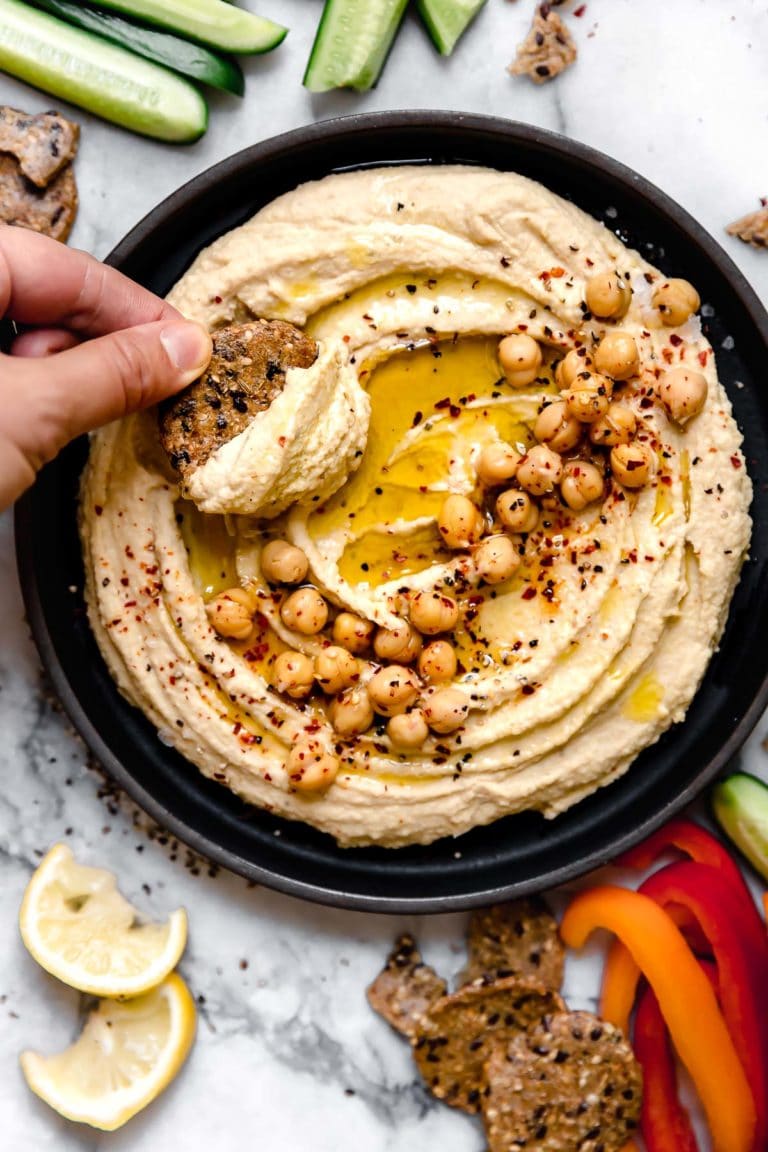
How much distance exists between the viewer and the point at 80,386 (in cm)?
306

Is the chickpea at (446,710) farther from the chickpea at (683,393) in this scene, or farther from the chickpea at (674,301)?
the chickpea at (674,301)

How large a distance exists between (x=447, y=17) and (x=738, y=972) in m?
3.35

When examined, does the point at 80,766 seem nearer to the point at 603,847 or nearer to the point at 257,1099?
the point at 257,1099

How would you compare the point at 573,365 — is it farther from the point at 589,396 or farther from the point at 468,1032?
the point at 468,1032

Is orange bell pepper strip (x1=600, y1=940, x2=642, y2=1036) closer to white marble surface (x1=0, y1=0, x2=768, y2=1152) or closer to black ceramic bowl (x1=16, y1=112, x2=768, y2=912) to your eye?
white marble surface (x1=0, y1=0, x2=768, y2=1152)

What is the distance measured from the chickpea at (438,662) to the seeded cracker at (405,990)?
3.40ft

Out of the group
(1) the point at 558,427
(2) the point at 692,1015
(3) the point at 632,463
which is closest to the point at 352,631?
(1) the point at 558,427

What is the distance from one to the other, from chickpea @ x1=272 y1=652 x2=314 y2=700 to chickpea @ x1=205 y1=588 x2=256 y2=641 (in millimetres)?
156

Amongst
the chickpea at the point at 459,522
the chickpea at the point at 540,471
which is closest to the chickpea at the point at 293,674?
the chickpea at the point at 459,522

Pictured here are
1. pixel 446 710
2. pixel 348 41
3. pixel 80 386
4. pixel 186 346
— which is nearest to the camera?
pixel 80 386

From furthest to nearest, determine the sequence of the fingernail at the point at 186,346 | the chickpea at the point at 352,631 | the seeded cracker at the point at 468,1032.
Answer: the seeded cracker at the point at 468,1032 → the chickpea at the point at 352,631 → the fingernail at the point at 186,346

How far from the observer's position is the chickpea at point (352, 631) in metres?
3.69

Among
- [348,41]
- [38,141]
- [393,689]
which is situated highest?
[348,41]

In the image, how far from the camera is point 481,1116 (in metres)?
4.01
